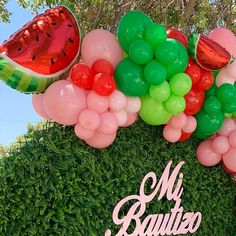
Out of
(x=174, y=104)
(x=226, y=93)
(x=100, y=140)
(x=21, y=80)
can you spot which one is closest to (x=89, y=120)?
(x=100, y=140)

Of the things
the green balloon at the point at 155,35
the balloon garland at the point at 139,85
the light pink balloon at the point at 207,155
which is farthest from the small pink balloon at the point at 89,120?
the light pink balloon at the point at 207,155

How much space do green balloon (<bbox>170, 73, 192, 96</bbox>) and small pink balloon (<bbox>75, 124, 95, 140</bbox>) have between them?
2.46ft

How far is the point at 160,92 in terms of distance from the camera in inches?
150

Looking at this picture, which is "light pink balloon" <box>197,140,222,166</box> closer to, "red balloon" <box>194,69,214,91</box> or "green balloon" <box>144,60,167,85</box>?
"red balloon" <box>194,69,214,91</box>

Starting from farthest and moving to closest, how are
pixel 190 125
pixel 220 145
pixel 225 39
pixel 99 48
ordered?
pixel 225 39
pixel 220 145
pixel 190 125
pixel 99 48

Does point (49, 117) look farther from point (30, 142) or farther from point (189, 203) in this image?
point (189, 203)

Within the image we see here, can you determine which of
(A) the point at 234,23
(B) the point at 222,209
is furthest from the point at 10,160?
(A) the point at 234,23

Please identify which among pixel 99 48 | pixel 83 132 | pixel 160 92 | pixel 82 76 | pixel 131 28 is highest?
pixel 131 28

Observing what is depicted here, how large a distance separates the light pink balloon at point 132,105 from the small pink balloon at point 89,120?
34 cm

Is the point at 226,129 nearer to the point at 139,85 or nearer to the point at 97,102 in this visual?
the point at 139,85

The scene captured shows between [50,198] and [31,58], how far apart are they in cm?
105

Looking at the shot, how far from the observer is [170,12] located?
280 inches

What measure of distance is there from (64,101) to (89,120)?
0.23m

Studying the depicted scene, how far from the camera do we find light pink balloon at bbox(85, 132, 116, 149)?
3723 millimetres
